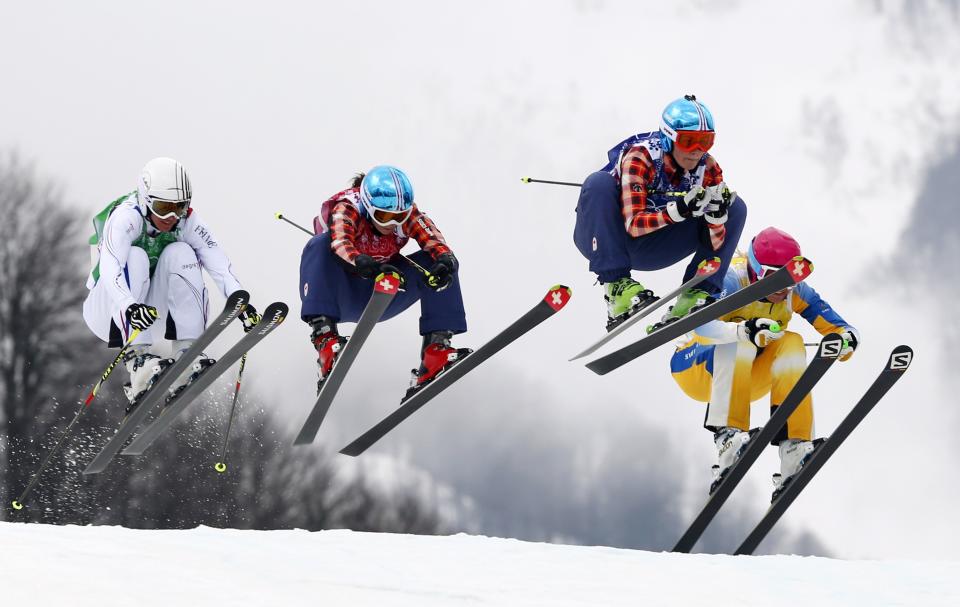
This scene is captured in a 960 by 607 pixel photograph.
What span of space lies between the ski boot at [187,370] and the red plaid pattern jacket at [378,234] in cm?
109

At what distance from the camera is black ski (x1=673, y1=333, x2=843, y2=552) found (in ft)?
27.8

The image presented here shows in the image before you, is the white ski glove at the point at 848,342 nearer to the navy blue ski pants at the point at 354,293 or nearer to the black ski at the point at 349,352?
the navy blue ski pants at the point at 354,293

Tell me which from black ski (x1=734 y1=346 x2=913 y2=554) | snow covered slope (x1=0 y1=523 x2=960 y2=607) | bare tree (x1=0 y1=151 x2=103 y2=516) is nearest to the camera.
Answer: snow covered slope (x1=0 y1=523 x2=960 y2=607)

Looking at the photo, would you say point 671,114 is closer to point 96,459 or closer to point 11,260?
point 96,459

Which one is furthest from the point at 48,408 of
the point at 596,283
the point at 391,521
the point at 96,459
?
the point at 596,283

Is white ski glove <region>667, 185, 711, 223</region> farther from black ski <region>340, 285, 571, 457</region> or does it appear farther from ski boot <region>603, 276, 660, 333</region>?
black ski <region>340, 285, 571, 457</region>

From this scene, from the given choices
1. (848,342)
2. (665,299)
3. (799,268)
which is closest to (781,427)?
(848,342)

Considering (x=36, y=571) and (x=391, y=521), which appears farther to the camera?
(x=391, y=521)

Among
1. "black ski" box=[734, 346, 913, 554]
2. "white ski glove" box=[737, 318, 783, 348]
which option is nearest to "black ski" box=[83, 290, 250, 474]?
"white ski glove" box=[737, 318, 783, 348]

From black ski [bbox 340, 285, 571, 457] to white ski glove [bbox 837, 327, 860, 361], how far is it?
193cm

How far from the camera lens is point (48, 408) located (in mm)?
20469

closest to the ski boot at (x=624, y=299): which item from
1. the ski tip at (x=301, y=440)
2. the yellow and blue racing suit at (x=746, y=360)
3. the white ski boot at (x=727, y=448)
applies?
the yellow and blue racing suit at (x=746, y=360)

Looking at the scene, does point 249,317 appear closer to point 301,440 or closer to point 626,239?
point 301,440

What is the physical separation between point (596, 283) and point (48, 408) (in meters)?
14.2
